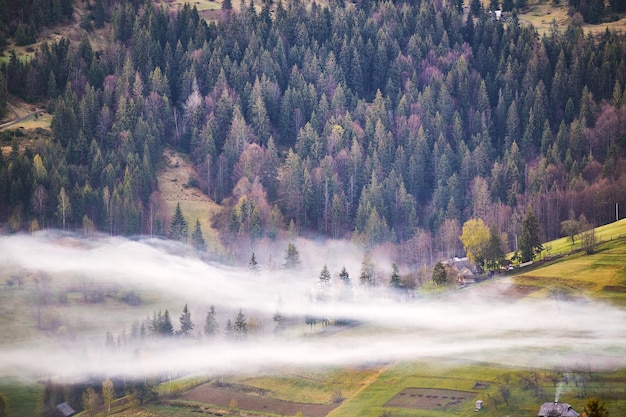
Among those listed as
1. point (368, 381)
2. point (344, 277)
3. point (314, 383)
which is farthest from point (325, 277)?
point (368, 381)

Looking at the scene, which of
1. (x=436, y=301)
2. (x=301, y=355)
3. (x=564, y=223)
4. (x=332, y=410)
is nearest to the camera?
(x=332, y=410)

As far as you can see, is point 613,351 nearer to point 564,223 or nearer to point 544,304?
point 544,304

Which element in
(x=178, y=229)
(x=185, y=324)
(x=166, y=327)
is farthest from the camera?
(x=178, y=229)

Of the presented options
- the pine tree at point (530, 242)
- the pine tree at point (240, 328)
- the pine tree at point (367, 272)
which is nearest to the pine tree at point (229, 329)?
the pine tree at point (240, 328)

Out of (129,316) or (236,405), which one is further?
(129,316)

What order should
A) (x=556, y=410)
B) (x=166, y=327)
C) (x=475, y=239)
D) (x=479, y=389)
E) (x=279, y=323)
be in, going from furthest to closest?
(x=475, y=239) → (x=279, y=323) → (x=166, y=327) → (x=479, y=389) → (x=556, y=410)

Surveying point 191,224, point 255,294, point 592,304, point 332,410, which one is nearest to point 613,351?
point 592,304

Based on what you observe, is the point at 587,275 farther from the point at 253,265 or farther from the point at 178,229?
the point at 178,229
